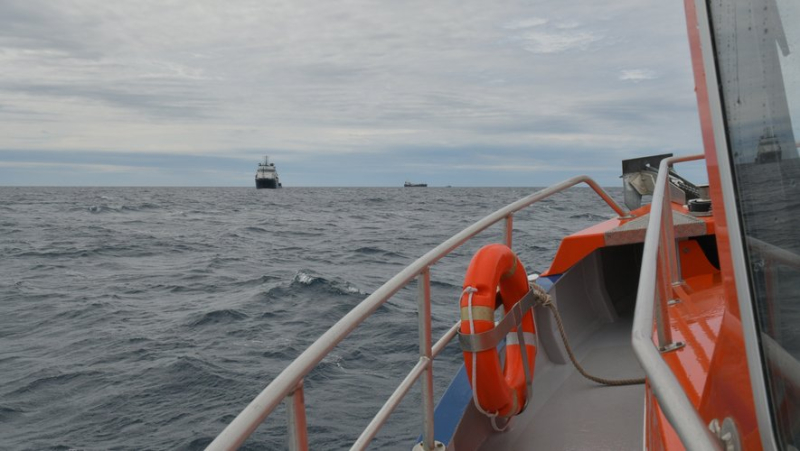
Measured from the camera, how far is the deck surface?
302 cm

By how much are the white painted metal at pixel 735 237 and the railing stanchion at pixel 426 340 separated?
1.15 metres

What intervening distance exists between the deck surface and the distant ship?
101763 mm

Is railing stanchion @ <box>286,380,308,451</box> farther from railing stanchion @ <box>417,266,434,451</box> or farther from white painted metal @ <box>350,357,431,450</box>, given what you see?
railing stanchion @ <box>417,266,434,451</box>

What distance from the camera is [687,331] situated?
2.85m

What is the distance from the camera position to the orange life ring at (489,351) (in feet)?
8.13

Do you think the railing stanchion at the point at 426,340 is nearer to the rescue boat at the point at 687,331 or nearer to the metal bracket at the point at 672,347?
the rescue boat at the point at 687,331

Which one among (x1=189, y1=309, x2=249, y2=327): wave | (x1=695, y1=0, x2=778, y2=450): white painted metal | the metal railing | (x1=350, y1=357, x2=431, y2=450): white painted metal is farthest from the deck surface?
(x1=189, y1=309, x2=249, y2=327): wave

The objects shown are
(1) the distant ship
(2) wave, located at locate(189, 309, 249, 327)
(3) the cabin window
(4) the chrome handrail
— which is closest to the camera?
(4) the chrome handrail

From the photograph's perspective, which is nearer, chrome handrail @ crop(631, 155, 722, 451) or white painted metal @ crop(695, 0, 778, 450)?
chrome handrail @ crop(631, 155, 722, 451)

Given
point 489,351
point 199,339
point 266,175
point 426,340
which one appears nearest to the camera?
point 426,340

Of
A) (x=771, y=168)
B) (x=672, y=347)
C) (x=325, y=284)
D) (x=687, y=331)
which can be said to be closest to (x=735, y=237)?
(x=771, y=168)

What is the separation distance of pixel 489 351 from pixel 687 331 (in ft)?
3.12

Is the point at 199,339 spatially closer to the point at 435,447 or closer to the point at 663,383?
the point at 435,447

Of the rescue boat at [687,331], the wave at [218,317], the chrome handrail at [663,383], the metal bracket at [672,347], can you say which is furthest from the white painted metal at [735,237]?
the wave at [218,317]
